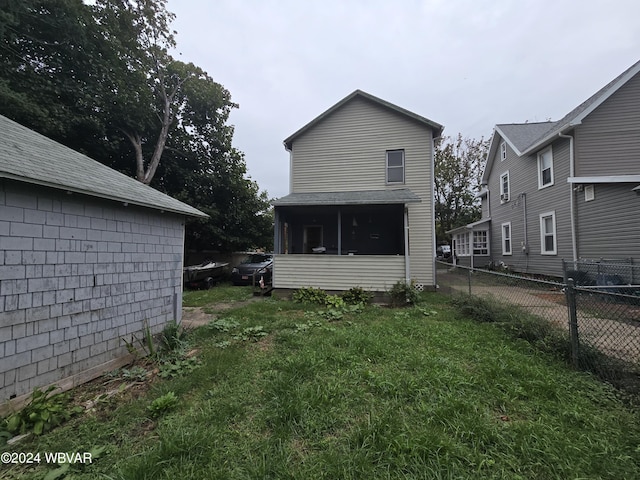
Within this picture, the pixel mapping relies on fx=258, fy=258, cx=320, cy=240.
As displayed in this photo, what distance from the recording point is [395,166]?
406 inches

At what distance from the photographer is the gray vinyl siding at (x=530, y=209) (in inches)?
395

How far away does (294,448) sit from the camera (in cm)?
213

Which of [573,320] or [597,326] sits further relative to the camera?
[597,326]

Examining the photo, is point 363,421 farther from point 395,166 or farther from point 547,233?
point 547,233

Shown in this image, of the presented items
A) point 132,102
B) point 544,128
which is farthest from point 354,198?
point 544,128

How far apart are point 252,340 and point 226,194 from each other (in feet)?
40.7

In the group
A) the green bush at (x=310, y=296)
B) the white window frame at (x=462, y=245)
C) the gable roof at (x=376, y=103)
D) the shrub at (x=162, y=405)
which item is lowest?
the shrub at (x=162, y=405)

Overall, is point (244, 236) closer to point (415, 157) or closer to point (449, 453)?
point (415, 157)

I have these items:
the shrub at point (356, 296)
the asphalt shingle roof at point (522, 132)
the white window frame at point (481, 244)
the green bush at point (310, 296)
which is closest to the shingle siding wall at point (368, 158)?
the shrub at point (356, 296)

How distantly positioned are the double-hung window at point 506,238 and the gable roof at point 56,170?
51.8 feet

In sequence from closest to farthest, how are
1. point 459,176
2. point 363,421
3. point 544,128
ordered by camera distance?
point 363,421 → point 544,128 → point 459,176

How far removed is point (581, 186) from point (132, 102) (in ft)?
65.1

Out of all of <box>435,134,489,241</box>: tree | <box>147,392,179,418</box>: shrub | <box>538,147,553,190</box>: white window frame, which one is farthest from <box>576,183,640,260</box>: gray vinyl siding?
<box>435,134,489,241</box>: tree

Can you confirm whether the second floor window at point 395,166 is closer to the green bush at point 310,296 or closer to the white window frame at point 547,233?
the green bush at point 310,296
